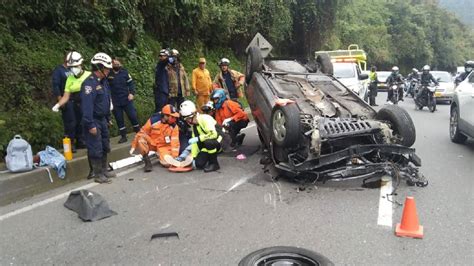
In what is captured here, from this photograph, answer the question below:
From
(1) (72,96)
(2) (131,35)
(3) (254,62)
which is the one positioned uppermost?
(2) (131,35)

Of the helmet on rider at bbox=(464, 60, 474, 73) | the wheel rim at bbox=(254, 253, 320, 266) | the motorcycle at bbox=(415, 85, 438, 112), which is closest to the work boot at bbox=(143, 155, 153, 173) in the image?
the wheel rim at bbox=(254, 253, 320, 266)

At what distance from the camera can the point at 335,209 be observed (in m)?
5.11

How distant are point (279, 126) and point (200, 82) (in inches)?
171

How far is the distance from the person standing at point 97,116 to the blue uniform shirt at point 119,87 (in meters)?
1.50

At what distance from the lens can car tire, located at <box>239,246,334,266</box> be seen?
3612 mm

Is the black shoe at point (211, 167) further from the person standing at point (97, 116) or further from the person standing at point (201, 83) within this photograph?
the person standing at point (201, 83)

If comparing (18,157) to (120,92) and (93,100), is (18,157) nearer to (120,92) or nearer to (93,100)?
(93,100)

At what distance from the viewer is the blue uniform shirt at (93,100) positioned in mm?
6090

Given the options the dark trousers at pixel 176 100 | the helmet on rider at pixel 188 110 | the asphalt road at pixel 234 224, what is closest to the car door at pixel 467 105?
the asphalt road at pixel 234 224

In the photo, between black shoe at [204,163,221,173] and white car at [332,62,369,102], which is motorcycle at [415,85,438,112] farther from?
black shoe at [204,163,221,173]

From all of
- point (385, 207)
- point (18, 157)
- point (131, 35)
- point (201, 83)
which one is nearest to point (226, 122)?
point (201, 83)

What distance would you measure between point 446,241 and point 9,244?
3.97 m

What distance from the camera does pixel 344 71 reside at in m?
15.6

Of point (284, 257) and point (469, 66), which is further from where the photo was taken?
point (469, 66)
